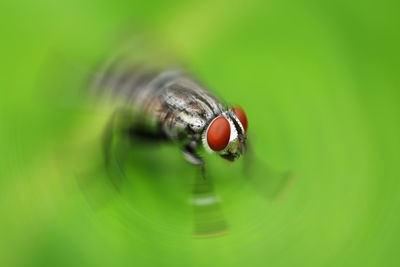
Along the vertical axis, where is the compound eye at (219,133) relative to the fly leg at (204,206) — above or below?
above

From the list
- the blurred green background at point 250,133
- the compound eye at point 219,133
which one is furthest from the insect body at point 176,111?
the blurred green background at point 250,133

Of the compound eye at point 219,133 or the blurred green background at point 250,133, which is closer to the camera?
the compound eye at point 219,133

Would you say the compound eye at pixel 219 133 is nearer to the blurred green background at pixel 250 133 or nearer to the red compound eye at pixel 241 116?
the red compound eye at pixel 241 116

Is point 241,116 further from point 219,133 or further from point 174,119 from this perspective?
point 174,119

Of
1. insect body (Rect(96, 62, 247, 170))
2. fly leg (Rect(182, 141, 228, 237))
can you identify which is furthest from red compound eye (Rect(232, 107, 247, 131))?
fly leg (Rect(182, 141, 228, 237))

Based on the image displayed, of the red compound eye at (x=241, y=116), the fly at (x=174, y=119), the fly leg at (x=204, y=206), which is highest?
the red compound eye at (x=241, y=116)

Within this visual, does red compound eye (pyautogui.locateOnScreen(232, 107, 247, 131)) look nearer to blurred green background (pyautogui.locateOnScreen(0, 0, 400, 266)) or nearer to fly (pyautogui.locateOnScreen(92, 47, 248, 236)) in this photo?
fly (pyautogui.locateOnScreen(92, 47, 248, 236))

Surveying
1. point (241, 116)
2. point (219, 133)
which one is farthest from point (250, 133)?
point (219, 133)
